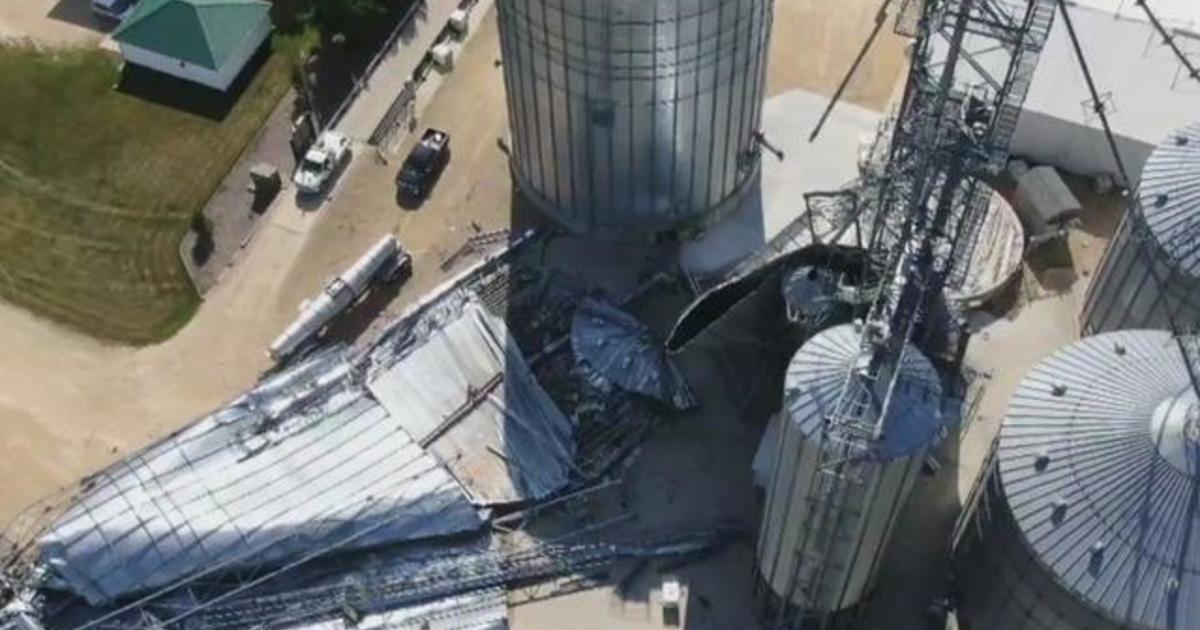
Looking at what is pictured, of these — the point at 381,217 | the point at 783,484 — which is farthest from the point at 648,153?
the point at 783,484

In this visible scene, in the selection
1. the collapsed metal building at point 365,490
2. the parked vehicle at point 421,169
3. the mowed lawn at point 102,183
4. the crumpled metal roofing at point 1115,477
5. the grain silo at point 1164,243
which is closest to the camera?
the crumpled metal roofing at point 1115,477

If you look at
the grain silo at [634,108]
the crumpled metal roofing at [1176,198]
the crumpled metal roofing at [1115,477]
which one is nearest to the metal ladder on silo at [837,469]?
the crumpled metal roofing at [1115,477]

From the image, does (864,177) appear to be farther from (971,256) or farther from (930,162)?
(930,162)

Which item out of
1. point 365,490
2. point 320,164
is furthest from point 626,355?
point 320,164

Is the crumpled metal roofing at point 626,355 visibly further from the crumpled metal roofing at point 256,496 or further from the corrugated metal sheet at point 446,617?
the corrugated metal sheet at point 446,617

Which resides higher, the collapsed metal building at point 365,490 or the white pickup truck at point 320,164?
the white pickup truck at point 320,164

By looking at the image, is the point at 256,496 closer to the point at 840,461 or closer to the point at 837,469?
the point at 837,469
